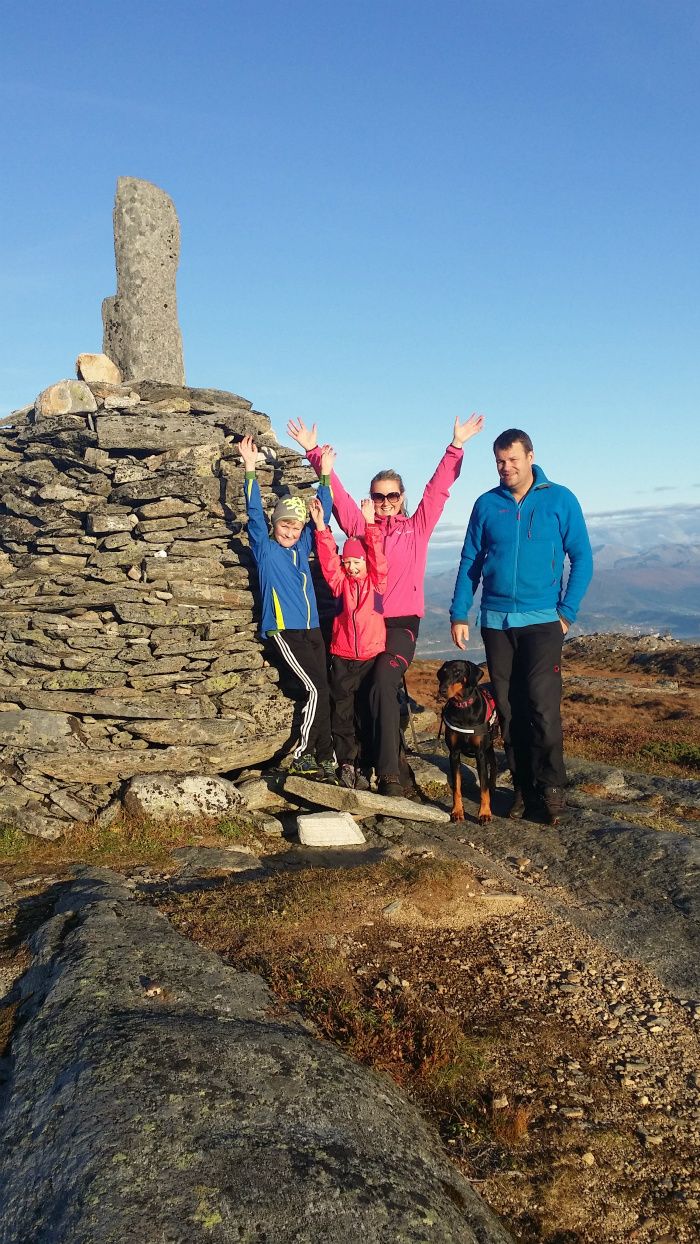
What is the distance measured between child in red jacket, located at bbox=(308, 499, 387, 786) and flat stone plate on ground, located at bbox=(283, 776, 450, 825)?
322mm

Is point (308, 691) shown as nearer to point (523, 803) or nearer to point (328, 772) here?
point (328, 772)

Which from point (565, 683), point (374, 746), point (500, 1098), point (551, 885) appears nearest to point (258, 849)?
point (374, 746)

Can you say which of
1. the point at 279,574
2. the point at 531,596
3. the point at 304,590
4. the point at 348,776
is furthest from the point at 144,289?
the point at 348,776

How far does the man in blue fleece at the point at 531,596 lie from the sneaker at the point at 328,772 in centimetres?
222

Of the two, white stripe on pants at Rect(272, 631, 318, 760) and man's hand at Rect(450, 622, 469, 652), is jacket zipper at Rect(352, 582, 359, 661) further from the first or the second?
man's hand at Rect(450, 622, 469, 652)

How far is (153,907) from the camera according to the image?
6496mm

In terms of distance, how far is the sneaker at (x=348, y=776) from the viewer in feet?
32.4

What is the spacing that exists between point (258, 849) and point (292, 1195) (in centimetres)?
565

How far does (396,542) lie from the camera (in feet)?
34.6

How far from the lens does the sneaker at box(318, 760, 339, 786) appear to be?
9884 millimetres

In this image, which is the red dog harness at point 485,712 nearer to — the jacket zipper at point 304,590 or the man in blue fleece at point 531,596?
the man in blue fleece at point 531,596

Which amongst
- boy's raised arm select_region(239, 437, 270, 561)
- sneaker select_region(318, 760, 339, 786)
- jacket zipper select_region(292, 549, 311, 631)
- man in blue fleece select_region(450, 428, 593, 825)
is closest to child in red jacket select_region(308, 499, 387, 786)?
sneaker select_region(318, 760, 339, 786)

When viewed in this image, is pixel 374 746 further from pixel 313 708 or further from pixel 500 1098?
pixel 500 1098

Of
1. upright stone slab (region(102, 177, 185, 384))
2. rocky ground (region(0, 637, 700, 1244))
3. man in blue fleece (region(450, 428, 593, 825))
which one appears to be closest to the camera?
rocky ground (region(0, 637, 700, 1244))
